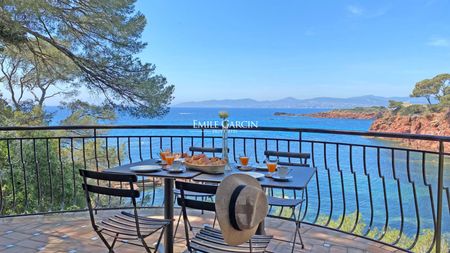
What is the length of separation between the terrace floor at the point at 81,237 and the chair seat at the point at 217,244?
3.04ft

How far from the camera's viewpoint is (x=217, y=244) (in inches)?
76.9

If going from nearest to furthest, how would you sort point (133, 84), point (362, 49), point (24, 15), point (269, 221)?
point (269, 221) → point (24, 15) → point (133, 84) → point (362, 49)

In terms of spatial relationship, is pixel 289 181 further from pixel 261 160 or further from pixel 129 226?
pixel 261 160

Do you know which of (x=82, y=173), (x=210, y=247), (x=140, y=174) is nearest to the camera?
(x=210, y=247)

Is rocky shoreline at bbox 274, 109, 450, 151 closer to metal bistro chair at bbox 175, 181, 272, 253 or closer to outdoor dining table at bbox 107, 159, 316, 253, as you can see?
outdoor dining table at bbox 107, 159, 316, 253

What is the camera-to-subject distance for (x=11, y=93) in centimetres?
1075

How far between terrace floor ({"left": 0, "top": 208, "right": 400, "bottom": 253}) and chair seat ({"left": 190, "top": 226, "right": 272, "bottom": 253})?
93 centimetres

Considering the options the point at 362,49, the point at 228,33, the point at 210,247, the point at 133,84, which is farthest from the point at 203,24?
the point at 210,247

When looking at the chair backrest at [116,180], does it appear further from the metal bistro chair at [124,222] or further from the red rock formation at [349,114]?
the red rock formation at [349,114]

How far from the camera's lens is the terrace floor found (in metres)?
2.94

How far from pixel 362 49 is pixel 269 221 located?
22.1 meters

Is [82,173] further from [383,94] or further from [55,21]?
[383,94]

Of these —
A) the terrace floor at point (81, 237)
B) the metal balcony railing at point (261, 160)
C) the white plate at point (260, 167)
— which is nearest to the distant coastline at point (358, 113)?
the metal balcony railing at point (261, 160)

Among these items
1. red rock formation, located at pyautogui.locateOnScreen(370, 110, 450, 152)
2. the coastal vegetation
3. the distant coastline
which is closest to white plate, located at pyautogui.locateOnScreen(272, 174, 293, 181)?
the coastal vegetation
